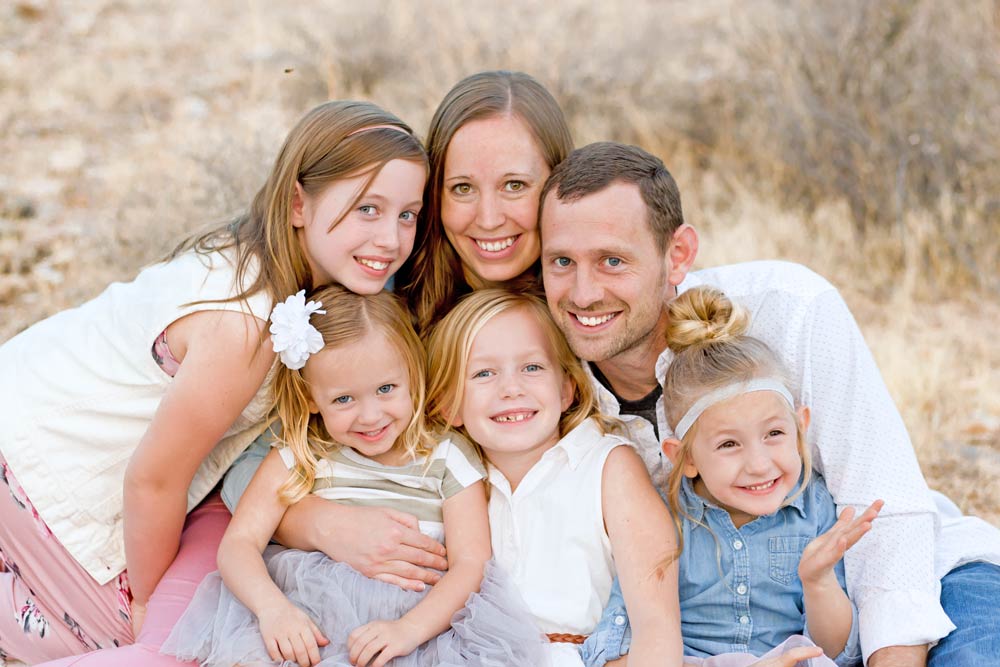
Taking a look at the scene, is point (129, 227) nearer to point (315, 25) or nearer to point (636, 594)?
point (315, 25)

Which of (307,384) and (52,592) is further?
(52,592)

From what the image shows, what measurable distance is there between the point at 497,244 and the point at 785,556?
132cm

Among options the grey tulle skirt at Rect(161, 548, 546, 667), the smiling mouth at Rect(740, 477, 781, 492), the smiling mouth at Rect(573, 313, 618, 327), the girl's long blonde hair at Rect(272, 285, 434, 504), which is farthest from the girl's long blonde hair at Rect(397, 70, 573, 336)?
the smiling mouth at Rect(740, 477, 781, 492)

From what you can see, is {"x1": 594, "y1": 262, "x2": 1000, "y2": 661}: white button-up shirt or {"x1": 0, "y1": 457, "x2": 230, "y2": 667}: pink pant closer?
{"x1": 594, "y1": 262, "x2": 1000, "y2": 661}: white button-up shirt

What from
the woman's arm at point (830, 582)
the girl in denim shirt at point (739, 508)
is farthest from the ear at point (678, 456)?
the woman's arm at point (830, 582)

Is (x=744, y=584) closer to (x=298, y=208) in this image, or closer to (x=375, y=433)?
(x=375, y=433)

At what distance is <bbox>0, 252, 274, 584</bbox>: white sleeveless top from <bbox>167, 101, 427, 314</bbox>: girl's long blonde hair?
99 millimetres

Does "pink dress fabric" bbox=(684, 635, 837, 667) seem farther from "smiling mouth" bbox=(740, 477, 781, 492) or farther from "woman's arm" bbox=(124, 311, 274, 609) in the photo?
"woman's arm" bbox=(124, 311, 274, 609)

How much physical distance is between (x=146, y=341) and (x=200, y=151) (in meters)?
4.22

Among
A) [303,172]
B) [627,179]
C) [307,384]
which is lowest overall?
[307,384]

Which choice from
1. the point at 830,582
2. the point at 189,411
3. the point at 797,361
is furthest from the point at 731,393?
the point at 189,411

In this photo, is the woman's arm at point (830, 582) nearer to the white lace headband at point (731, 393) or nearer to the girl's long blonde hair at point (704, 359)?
the girl's long blonde hair at point (704, 359)

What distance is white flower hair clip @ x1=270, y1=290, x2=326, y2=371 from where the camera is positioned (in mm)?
3061

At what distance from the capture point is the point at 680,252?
3.33 metres
